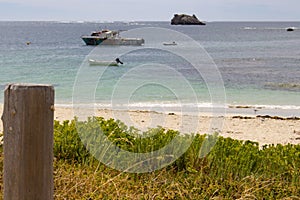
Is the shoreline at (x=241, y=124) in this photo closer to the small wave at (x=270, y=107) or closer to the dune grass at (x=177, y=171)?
the small wave at (x=270, y=107)

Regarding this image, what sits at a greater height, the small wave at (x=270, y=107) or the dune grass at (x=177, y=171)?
the dune grass at (x=177, y=171)

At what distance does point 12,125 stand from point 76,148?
365 cm

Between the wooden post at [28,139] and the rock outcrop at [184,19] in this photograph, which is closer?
the wooden post at [28,139]

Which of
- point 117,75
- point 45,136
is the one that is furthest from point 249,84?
point 45,136

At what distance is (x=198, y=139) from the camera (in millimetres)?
6371

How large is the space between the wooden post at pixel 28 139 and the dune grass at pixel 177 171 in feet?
6.53

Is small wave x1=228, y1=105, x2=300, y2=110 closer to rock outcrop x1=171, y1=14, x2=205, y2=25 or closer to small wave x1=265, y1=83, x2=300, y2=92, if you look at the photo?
small wave x1=265, y1=83, x2=300, y2=92

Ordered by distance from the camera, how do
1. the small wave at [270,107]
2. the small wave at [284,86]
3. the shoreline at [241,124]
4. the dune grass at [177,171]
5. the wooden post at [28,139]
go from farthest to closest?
the small wave at [284,86], the small wave at [270,107], the shoreline at [241,124], the dune grass at [177,171], the wooden post at [28,139]

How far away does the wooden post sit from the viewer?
2502mm

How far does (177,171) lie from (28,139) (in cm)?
349

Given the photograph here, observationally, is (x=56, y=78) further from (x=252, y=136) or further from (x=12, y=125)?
(x=12, y=125)

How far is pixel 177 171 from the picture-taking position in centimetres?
582

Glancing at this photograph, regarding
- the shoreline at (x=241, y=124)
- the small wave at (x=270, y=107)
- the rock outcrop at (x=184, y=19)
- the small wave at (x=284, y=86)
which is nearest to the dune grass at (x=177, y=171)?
the shoreline at (x=241, y=124)

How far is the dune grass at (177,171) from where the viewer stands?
4.85 metres
